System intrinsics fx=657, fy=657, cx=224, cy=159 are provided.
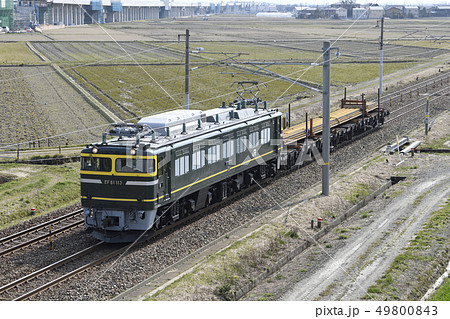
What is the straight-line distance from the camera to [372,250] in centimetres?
2172

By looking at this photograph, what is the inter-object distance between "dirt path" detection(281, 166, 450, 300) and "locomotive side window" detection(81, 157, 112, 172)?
24.9ft

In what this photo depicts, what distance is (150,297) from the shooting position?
17.2 m

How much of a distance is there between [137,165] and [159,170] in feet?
2.71

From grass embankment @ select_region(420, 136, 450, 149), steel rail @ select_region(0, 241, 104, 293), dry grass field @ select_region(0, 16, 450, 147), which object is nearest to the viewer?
steel rail @ select_region(0, 241, 104, 293)

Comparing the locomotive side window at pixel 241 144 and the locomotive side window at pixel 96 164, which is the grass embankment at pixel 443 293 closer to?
the locomotive side window at pixel 96 164

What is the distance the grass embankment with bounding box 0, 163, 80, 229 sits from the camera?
1056 inches

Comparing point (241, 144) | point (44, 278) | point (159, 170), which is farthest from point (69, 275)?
point (241, 144)

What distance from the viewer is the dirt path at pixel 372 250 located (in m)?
18.0

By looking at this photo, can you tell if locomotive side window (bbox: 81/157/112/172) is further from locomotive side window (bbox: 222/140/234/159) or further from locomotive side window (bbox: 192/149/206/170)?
locomotive side window (bbox: 222/140/234/159)

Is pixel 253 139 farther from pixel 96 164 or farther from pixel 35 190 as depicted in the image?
pixel 35 190

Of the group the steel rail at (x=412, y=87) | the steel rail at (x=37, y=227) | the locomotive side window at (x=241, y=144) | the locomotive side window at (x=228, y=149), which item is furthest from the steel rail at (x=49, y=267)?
the steel rail at (x=412, y=87)

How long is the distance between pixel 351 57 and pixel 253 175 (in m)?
82.8

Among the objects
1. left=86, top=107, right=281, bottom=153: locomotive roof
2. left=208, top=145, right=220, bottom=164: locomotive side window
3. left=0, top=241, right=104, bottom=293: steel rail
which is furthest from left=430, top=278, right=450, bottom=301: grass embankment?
left=0, top=241, right=104, bottom=293: steel rail

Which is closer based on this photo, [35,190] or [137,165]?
[137,165]
